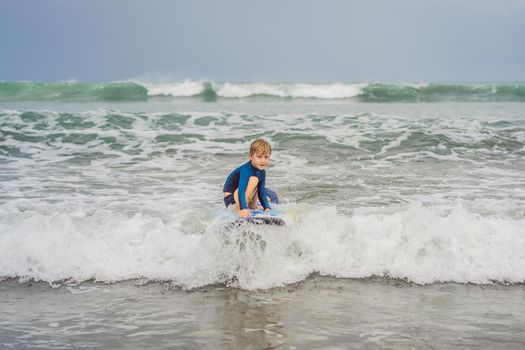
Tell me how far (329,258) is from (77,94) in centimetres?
2449

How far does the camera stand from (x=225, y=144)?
1314 cm

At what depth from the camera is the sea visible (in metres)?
4.25

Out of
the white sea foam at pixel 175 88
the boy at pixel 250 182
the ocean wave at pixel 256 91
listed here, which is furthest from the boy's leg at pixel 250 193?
the white sea foam at pixel 175 88

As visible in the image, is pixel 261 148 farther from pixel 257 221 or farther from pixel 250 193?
pixel 257 221

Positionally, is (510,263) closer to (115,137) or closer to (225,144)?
(225,144)

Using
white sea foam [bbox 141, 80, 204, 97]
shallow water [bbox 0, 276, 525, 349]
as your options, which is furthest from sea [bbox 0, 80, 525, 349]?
white sea foam [bbox 141, 80, 204, 97]

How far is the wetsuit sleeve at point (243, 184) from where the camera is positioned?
19.8 feet

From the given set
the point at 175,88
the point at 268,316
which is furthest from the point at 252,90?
the point at 268,316

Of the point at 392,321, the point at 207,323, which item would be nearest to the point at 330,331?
the point at 392,321

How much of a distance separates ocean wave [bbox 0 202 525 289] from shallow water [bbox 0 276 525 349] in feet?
0.70

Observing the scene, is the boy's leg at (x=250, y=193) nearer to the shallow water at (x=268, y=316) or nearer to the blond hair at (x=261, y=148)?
the blond hair at (x=261, y=148)

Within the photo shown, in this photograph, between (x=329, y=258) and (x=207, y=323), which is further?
(x=329, y=258)

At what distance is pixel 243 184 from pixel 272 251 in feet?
2.65

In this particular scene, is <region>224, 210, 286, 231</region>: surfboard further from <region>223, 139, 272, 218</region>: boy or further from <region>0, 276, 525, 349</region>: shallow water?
<region>0, 276, 525, 349</region>: shallow water
